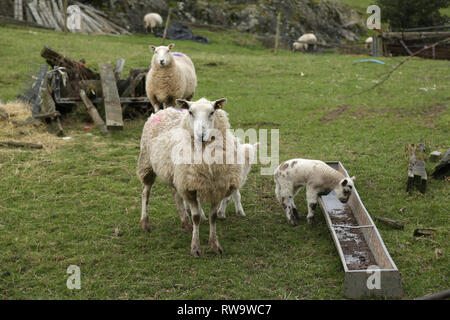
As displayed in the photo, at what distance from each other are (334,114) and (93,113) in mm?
6372

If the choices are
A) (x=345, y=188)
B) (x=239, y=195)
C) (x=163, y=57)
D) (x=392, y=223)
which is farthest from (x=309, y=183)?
(x=163, y=57)

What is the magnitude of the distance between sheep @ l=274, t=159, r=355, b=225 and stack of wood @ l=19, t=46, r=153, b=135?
4.78 metres

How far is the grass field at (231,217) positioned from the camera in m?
4.83

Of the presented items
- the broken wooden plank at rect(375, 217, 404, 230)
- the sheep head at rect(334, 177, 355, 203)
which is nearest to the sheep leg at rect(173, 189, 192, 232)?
the sheep head at rect(334, 177, 355, 203)

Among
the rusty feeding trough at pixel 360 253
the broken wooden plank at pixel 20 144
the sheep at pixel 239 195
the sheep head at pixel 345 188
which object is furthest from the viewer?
the broken wooden plank at pixel 20 144

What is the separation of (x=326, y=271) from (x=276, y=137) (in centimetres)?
565

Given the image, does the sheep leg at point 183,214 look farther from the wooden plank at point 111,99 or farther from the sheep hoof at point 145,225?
the wooden plank at point 111,99

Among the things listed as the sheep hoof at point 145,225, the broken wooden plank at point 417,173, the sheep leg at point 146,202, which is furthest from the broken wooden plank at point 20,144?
the broken wooden plank at point 417,173

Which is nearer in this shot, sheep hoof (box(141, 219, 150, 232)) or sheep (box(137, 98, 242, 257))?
sheep (box(137, 98, 242, 257))

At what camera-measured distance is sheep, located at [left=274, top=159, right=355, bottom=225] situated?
6352 millimetres

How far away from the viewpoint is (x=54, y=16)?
2470cm

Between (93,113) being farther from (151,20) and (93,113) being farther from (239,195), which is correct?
(151,20)

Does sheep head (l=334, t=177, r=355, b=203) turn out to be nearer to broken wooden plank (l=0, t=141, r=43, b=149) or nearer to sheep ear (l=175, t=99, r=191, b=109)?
sheep ear (l=175, t=99, r=191, b=109)

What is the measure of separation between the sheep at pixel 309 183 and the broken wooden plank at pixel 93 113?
5307mm
